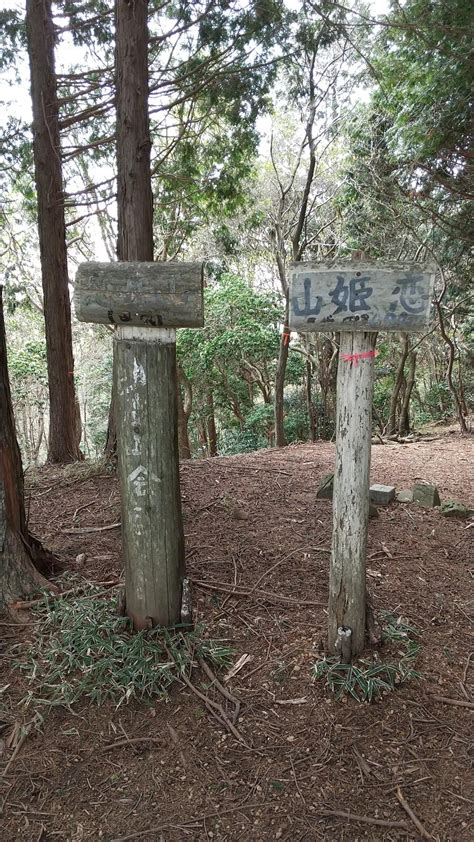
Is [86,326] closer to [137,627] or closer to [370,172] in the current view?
[370,172]

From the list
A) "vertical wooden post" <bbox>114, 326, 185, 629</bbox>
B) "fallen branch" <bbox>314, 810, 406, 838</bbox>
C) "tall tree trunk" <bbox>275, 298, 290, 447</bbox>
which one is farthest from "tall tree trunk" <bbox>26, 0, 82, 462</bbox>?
"fallen branch" <bbox>314, 810, 406, 838</bbox>

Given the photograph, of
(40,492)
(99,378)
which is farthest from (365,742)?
(99,378)

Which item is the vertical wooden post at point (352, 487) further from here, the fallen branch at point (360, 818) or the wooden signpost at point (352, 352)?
the fallen branch at point (360, 818)

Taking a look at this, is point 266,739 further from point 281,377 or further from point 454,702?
point 281,377

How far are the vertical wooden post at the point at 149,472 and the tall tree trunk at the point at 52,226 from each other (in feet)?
14.7

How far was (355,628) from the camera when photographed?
8.45 feet

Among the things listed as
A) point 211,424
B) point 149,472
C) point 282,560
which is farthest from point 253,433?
point 149,472

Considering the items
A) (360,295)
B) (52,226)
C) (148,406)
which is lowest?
(148,406)

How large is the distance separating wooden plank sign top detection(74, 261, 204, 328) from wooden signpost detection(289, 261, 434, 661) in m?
0.50

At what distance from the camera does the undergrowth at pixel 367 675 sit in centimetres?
241

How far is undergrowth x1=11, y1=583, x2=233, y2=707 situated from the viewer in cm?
236

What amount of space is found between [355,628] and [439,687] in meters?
0.50

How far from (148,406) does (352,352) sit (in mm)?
1076

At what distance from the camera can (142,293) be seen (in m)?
2.41
